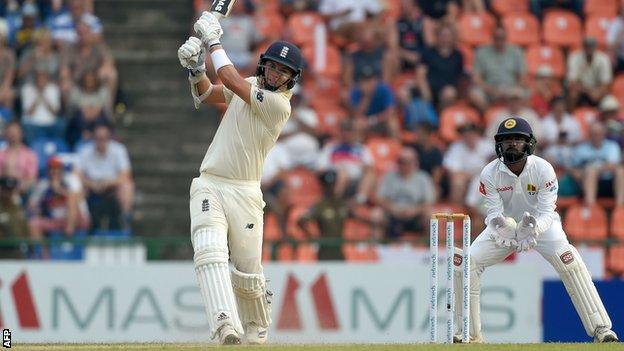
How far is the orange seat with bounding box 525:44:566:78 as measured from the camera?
21734mm

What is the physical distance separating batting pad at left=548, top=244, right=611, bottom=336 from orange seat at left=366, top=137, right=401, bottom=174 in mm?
6854

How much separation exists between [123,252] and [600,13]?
8.33 meters

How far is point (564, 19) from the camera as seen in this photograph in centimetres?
2217

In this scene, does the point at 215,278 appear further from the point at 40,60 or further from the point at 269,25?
the point at 269,25

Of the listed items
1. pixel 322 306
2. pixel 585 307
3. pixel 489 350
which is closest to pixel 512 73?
pixel 322 306

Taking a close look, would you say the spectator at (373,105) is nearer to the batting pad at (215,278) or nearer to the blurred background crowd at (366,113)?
the blurred background crowd at (366,113)

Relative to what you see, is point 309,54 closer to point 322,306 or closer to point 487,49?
point 487,49

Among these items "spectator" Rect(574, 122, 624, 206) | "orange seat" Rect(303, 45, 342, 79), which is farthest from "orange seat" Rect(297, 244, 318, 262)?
"orange seat" Rect(303, 45, 342, 79)

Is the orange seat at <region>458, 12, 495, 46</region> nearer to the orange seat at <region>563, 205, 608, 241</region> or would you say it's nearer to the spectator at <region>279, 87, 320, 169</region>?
the spectator at <region>279, 87, 320, 169</region>

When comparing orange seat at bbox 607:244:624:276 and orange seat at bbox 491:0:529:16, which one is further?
orange seat at bbox 491:0:529:16

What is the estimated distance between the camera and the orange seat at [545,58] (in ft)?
71.3

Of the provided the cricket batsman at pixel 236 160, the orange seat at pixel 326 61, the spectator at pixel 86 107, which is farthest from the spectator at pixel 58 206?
the cricket batsman at pixel 236 160

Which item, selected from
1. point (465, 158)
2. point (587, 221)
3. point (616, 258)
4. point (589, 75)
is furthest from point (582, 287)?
point (589, 75)

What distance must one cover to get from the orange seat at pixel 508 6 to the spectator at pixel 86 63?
18.3ft
